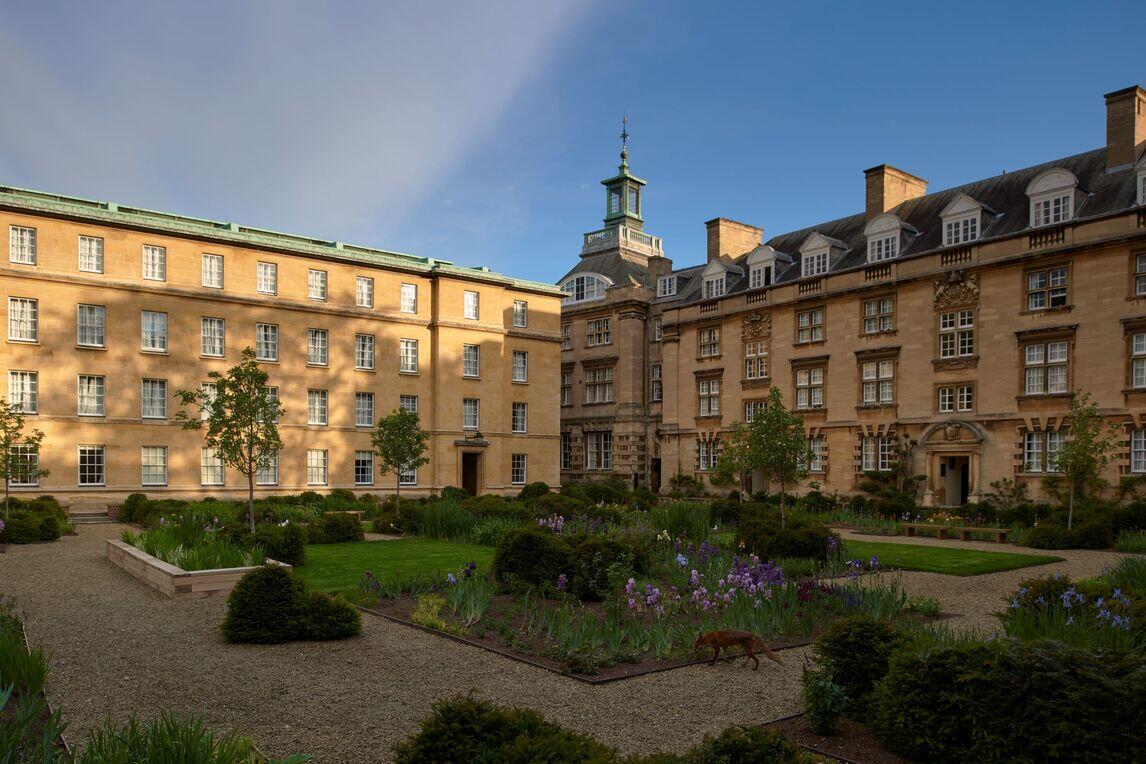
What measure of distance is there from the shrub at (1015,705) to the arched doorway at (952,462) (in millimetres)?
28373

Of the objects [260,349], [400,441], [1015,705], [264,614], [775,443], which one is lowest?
[264,614]

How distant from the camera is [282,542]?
16.6m

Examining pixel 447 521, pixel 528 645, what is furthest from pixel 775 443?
pixel 528 645

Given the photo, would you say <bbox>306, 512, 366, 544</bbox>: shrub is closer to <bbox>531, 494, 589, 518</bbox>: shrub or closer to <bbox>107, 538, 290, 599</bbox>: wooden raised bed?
<bbox>531, 494, 589, 518</bbox>: shrub

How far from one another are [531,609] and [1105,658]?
796 centimetres

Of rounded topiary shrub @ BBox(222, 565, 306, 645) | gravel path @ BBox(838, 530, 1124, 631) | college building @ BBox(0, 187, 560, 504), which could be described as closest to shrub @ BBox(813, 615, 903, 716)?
gravel path @ BBox(838, 530, 1124, 631)

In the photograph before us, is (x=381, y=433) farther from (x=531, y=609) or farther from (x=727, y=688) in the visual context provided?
(x=727, y=688)

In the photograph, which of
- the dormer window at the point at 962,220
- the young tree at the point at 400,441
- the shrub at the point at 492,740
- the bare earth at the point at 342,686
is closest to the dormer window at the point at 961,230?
the dormer window at the point at 962,220

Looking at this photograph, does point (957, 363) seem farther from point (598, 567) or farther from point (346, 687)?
point (346, 687)

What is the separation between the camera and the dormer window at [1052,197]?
31.0 m

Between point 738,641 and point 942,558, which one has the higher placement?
point 738,641

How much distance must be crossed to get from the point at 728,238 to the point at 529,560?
37.7 meters

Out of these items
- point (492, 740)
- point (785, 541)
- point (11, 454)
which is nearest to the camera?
point (492, 740)

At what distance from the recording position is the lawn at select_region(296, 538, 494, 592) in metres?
15.5
